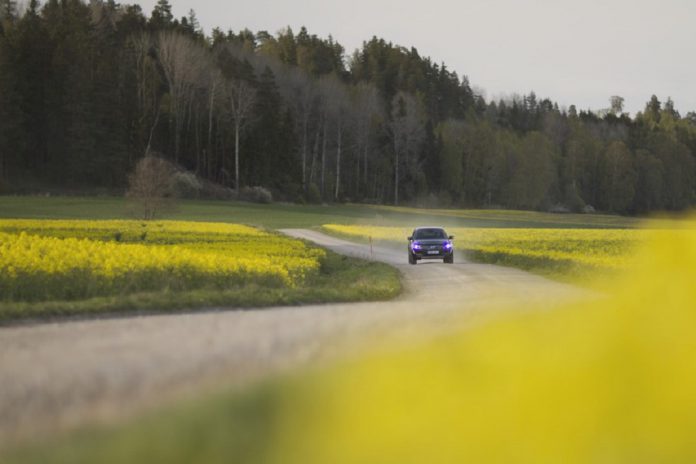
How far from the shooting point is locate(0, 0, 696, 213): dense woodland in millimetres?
84125

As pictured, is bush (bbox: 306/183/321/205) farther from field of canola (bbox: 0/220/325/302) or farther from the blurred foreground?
the blurred foreground

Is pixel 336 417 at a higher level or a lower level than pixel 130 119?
lower

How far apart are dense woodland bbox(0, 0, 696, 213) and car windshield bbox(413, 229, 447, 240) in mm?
55688

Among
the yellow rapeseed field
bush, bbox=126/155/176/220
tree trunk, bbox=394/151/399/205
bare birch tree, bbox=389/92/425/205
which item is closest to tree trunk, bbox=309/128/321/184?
tree trunk, bbox=394/151/399/205

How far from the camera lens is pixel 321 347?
24.0 feet

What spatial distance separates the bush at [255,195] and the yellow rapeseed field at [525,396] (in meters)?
84.2

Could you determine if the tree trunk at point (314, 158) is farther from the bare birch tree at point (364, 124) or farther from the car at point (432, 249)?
the car at point (432, 249)

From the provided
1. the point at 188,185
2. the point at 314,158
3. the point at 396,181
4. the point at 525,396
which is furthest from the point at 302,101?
the point at 525,396

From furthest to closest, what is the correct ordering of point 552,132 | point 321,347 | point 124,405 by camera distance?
point 552,132, point 321,347, point 124,405

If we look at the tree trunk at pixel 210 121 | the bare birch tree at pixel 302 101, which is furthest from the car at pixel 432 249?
the bare birch tree at pixel 302 101

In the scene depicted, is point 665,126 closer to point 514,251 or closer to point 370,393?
point 514,251

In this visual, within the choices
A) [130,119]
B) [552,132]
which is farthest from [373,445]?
[552,132]

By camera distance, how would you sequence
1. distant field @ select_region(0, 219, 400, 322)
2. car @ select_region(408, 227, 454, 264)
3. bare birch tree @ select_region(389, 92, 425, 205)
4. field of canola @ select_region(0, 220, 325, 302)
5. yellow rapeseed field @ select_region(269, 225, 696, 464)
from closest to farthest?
yellow rapeseed field @ select_region(269, 225, 696, 464) < distant field @ select_region(0, 219, 400, 322) < field of canola @ select_region(0, 220, 325, 302) < car @ select_region(408, 227, 454, 264) < bare birch tree @ select_region(389, 92, 425, 205)

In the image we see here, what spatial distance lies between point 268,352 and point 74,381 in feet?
5.94
